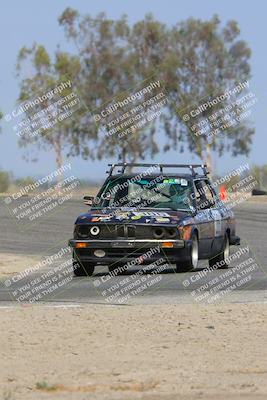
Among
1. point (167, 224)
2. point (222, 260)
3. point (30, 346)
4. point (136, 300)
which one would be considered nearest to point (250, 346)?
point (30, 346)

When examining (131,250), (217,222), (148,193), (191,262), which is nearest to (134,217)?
(131,250)

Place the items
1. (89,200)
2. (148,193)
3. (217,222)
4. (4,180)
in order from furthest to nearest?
1. (4,180)
2. (217,222)
3. (89,200)
4. (148,193)

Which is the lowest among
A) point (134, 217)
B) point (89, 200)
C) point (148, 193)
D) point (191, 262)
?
point (191, 262)

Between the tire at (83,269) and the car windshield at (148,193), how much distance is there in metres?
1.10

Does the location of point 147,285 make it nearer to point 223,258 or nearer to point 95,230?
point 95,230

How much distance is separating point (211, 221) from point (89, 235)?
2385mm

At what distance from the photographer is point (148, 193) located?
20938mm

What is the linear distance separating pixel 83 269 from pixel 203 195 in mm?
2538

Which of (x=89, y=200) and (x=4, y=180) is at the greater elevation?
(x=89, y=200)

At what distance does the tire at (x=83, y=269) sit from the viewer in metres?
20.3

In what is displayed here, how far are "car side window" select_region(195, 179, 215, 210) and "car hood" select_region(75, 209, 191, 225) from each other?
2.97 ft

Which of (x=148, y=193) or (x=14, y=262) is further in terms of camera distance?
(x=14, y=262)

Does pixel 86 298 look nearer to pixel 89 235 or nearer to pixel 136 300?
pixel 136 300

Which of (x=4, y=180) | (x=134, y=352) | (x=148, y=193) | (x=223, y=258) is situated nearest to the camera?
(x=134, y=352)
